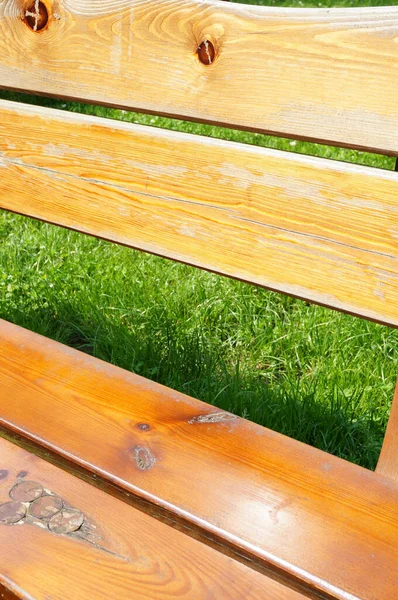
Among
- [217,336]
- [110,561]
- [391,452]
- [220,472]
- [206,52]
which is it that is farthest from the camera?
[217,336]

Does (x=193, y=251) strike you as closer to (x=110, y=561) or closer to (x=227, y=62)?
(x=227, y=62)

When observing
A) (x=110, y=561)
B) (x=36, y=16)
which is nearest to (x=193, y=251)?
(x=36, y=16)

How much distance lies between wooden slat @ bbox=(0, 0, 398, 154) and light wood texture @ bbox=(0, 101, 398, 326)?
0.22ft

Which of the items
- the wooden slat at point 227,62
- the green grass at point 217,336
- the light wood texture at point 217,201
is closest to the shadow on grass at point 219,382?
the green grass at point 217,336

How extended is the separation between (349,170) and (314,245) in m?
0.16

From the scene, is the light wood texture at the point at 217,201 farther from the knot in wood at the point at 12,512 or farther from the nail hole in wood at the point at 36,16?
the knot in wood at the point at 12,512

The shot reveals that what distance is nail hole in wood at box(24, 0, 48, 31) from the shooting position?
1.76 metres

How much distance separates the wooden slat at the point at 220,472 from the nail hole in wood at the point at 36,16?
31.2 inches

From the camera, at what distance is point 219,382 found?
2.37m

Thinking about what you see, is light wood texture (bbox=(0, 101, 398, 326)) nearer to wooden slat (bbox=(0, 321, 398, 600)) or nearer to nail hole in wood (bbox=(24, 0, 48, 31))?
nail hole in wood (bbox=(24, 0, 48, 31))

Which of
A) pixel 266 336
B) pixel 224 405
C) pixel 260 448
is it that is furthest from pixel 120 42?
pixel 266 336

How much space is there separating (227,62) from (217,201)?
0.90 feet

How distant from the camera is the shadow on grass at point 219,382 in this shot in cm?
221

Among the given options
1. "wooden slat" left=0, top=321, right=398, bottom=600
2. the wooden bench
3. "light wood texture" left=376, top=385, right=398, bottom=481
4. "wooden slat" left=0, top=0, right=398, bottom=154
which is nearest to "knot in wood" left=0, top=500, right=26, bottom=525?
the wooden bench
